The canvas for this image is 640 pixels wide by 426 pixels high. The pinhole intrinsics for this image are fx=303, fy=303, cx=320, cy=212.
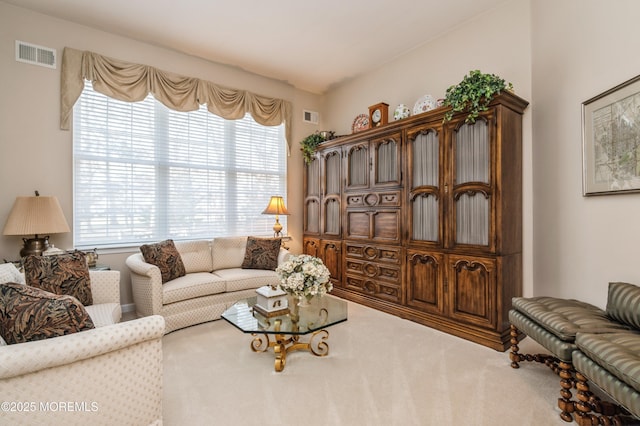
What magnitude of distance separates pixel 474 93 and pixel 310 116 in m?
3.03

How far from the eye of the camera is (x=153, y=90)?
12.4 feet

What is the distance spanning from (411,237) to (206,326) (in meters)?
2.48

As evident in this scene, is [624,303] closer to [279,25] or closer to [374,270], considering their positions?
[374,270]

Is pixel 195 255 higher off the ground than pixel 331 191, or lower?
lower

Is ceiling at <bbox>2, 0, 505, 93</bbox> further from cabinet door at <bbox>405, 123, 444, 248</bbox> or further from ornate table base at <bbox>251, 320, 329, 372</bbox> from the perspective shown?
ornate table base at <bbox>251, 320, 329, 372</bbox>

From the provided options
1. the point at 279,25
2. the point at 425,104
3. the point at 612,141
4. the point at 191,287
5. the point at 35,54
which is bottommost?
the point at 191,287

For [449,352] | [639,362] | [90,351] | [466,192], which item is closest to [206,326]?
[90,351]

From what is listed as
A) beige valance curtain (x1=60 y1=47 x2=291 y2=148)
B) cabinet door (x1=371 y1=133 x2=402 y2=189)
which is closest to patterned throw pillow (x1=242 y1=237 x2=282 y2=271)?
cabinet door (x1=371 y1=133 x2=402 y2=189)

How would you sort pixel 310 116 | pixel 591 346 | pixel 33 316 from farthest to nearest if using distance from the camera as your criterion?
pixel 310 116
pixel 591 346
pixel 33 316

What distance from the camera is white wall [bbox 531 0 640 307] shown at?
2.12m

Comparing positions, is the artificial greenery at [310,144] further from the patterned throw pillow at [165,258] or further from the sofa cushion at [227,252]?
the patterned throw pillow at [165,258]

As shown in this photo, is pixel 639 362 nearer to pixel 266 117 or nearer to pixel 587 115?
pixel 587 115

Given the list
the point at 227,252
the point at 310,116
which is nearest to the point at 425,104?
the point at 310,116

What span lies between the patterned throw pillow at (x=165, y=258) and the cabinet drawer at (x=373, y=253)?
2.14 meters
